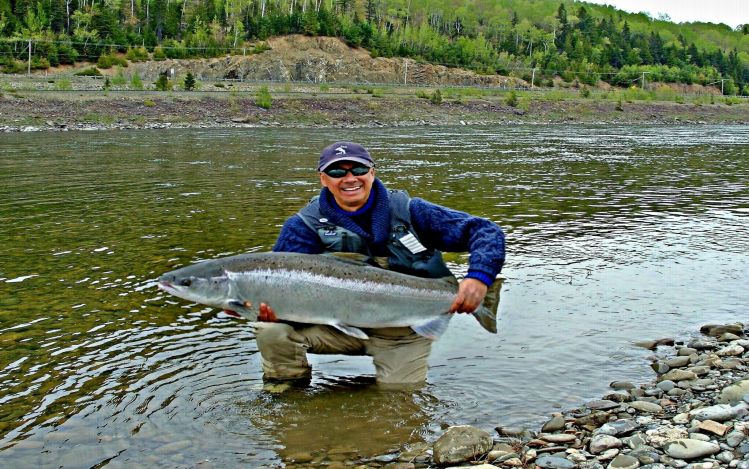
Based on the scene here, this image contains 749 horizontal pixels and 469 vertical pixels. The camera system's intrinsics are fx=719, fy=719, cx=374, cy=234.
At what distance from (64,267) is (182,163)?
16.2 metres

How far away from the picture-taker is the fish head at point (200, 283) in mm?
5070

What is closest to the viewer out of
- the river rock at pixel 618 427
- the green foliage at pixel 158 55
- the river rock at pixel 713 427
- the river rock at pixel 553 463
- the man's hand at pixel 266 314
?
the river rock at pixel 553 463

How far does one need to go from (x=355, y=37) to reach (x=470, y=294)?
12232cm

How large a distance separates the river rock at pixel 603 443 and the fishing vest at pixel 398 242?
5.53ft

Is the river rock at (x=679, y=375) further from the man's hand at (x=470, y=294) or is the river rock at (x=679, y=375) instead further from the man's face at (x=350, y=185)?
the man's face at (x=350, y=185)

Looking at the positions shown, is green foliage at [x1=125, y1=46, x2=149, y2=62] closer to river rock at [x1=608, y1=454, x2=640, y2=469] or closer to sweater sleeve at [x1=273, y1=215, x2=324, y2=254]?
sweater sleeve at [x1=273, y1=215, x2=324, y2=254]

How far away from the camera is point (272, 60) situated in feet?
366

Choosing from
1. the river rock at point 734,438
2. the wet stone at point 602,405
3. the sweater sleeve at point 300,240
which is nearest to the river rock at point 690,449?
the river rock at point 734,438

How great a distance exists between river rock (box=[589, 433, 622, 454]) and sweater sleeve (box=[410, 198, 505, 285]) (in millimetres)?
1264

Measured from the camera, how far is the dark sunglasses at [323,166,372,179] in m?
5.35

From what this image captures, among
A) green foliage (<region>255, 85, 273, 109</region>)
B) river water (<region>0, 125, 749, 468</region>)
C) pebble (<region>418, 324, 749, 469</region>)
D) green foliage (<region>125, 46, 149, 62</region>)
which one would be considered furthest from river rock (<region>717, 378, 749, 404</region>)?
green foliage (<region>125, 46, 149, 62</region>)

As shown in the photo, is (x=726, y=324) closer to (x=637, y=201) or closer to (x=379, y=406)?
(x=379, y=406)

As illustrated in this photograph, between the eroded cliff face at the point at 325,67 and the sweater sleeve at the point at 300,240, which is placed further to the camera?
the eroded cliff face at the point at 325,67

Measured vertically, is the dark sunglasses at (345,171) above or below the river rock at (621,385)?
above
